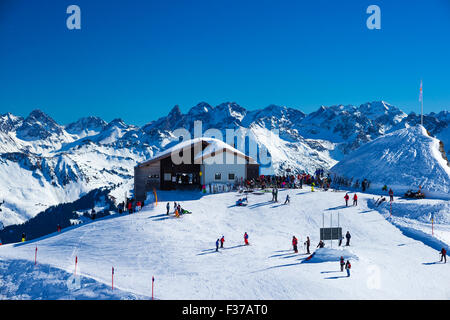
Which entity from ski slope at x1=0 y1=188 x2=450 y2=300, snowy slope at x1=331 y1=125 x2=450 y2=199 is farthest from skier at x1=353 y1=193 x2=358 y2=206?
snowy slope at x1=331 y1=125 x2=450 y2=199

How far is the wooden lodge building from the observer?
156 ft

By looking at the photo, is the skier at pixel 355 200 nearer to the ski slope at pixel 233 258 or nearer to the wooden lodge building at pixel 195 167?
the ski slope at pixel 233 258

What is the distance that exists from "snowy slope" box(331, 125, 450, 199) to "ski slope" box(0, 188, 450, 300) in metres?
13.6

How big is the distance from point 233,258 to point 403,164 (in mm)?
40215

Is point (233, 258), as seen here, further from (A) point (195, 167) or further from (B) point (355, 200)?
(A) point (195, 167)

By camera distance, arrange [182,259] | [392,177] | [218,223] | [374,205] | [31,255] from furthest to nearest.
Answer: [392,177], [374,205], [218,223], [31,255], [182,259]

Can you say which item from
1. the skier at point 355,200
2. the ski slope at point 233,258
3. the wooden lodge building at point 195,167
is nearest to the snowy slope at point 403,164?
the skier at point 355,200

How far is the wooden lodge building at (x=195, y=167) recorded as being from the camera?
156 ft

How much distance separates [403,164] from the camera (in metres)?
53.2
